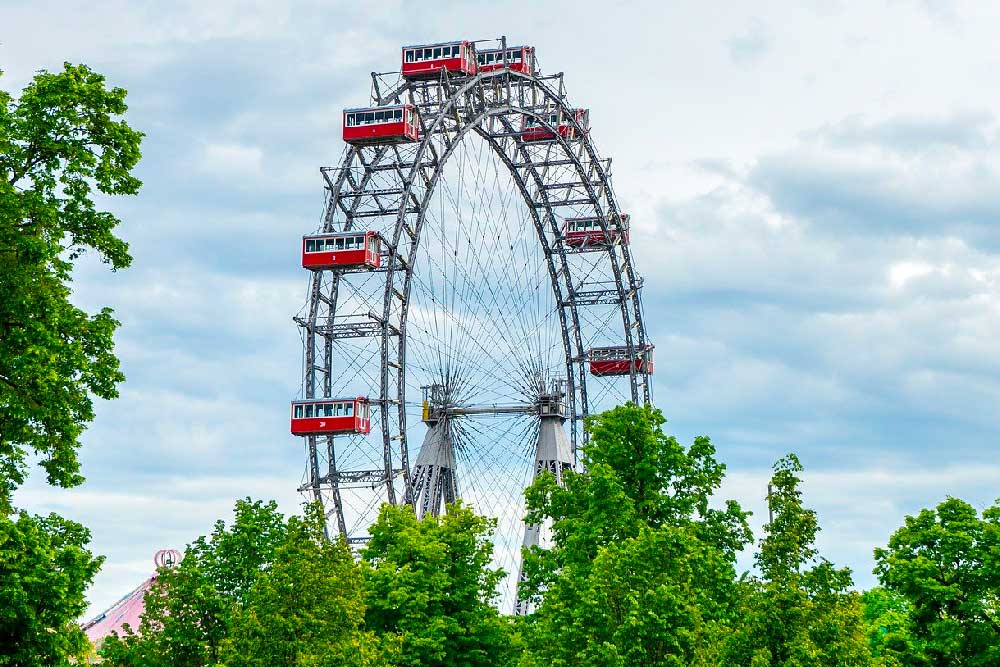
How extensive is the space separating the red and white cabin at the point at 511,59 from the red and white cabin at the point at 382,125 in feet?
29.8

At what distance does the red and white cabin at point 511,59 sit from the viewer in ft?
237

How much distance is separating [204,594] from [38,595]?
13.9 metres

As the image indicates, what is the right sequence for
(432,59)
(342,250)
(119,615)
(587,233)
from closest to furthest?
(342,250)
(432,59)
(587,233)
(119,615)

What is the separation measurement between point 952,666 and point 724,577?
860 cm

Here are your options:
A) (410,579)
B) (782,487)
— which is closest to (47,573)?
(782,487)

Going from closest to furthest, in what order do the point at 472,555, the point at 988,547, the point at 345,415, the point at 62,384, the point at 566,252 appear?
the point at 62,384
the point at 988,547
the point at 472,555
the point at 345,415
the point at 566,252

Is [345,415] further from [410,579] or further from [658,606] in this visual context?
[658,606]

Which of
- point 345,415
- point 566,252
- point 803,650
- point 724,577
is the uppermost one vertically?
point 566,252

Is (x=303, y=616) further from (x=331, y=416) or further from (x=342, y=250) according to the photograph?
(x=342, y=250)

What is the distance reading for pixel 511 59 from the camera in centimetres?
7331

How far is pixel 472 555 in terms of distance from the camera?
51.7 meters

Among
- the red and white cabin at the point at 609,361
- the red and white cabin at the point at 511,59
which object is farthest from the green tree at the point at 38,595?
the red and white cabin at the point at 609,361

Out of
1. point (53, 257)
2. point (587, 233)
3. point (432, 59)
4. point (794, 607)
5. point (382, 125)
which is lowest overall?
point (794, 607)

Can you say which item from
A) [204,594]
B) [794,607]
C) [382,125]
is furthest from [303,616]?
[382,125]
